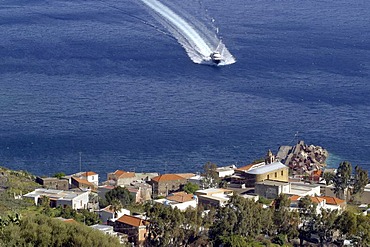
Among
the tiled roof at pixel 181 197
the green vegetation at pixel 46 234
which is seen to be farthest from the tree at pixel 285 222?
the green vegetation at pixel 46 234

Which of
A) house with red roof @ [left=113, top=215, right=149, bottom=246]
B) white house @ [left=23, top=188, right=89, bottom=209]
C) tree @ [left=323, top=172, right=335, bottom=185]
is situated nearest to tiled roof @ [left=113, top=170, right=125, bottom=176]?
white house @ [left=23, top=188, right=89, bottom=209]

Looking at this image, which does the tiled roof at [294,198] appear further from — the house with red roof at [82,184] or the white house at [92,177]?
the white house at [92,177]

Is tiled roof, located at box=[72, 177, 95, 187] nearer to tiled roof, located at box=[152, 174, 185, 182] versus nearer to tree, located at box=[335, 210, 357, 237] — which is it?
tiled roof, located at box=[152, 174, 185, 182]

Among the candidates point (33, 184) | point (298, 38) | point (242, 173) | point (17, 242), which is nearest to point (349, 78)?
point (298, 38)

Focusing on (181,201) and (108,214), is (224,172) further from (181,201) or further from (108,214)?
(108,214)

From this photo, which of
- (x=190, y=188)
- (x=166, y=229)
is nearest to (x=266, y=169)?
(x=190, y=188)

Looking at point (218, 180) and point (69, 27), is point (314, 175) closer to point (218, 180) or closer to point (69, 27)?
point (218, 180)
